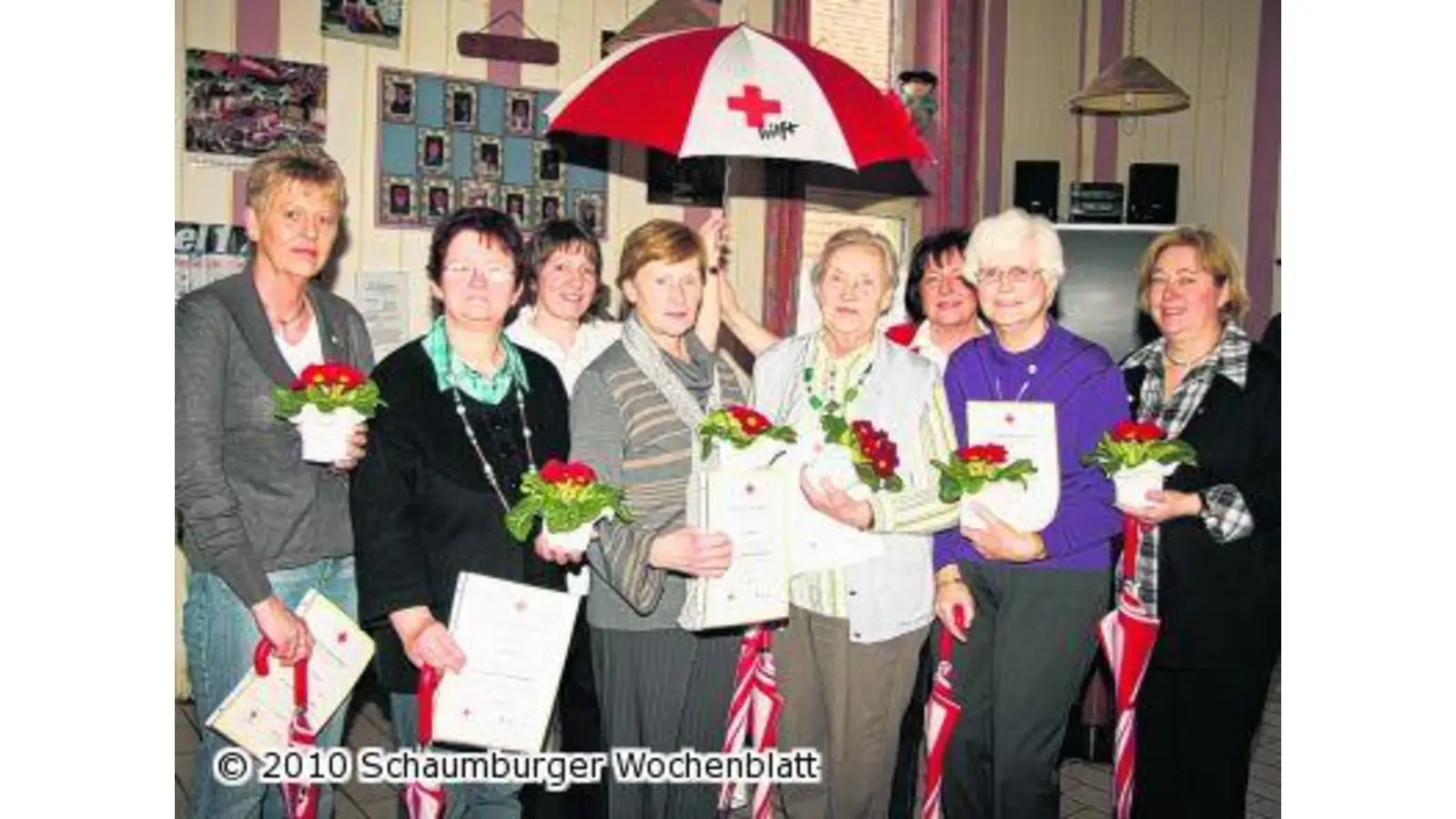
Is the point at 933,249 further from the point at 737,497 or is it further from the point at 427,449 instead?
the point at 427,449

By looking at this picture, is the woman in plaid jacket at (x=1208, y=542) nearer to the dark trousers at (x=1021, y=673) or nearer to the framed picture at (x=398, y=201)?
the dark trousers at (x=1021, y=673)

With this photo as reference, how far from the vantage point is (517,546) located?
2.67 metres

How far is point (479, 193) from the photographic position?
5.41 meters

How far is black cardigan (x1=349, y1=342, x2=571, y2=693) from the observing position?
8.52 ft

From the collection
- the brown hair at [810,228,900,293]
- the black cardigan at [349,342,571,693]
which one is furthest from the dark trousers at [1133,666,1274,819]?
the black cardigan at [349,342,571,693]

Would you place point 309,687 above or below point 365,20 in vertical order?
below

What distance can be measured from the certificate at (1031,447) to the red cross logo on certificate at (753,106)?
3.24 feet

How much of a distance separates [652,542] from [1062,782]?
235 centimetres

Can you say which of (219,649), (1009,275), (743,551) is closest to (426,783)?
(219,649)

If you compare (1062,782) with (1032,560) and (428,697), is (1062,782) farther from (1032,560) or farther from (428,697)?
(428,697)

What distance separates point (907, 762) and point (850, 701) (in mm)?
449

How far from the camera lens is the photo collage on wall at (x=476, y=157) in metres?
5.17

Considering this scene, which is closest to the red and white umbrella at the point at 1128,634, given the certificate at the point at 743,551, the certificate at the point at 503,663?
the certificate at the point at 743,551
